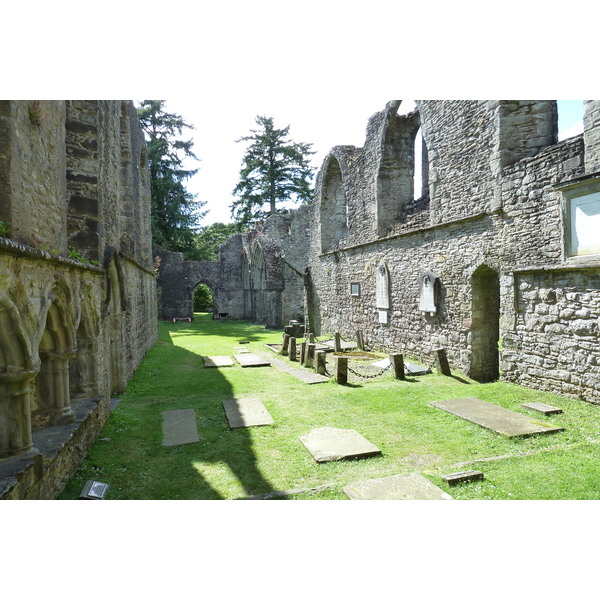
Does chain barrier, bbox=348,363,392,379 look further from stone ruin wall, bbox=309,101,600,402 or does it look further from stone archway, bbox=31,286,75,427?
stone archway, bbox=31,286,75,427

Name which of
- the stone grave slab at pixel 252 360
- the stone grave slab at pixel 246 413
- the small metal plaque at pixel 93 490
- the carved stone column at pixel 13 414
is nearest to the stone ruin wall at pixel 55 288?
the carved stone column at pixel 13 414

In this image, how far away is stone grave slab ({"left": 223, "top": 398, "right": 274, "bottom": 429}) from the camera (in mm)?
6020

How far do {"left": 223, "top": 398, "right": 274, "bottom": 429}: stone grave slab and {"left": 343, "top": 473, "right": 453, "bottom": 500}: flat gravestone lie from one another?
2.27 meters

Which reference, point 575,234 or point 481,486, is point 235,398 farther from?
point 575,234

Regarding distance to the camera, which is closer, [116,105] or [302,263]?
[116,105]

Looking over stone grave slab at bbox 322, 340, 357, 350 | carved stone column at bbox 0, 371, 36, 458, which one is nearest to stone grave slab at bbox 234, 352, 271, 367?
stone grave slab at bbox 322, 340, 357, 350

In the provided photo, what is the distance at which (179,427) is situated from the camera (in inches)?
235

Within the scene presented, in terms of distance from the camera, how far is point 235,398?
7438 millimetres

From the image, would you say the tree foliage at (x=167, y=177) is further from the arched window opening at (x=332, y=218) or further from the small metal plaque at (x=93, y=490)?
the small metal plaque at (x=93, y=490)

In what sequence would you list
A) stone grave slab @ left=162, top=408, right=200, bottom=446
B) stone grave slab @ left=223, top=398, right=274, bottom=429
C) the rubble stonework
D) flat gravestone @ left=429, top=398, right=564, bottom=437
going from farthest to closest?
the rubble stonework → stone grave slab @ left=223, top=398, right=274, bottom=429 → stone grave slab @ left=162, top=408, right=200, bottom=446 → flat gravestone @ left=429, top=398, right=564, bottom=437

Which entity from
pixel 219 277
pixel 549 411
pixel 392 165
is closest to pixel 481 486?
pixel 549 411

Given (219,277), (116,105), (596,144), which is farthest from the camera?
(219,277)

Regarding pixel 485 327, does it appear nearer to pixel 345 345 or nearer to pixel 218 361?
pixel 345 345

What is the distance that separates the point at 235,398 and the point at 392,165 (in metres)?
7.83
